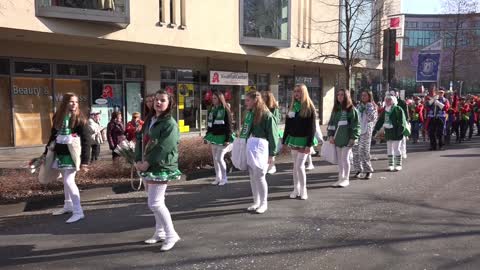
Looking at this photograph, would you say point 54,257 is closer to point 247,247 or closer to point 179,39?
point 247,247

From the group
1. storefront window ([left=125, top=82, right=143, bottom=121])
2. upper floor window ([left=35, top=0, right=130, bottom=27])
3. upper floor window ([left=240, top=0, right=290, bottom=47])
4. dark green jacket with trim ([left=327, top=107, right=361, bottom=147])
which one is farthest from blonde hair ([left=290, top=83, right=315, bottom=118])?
upper floor window ([left=240, top=0, right=290, bottom=47])

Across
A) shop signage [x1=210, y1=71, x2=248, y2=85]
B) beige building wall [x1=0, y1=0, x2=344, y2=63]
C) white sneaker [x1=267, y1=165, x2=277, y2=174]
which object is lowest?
white sneaker [x1=267, y1=165, x2=277, y2=174]

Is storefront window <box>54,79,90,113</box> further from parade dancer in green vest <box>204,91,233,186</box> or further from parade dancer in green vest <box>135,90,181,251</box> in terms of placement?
parade dancer in green vest <box>135,90,181,251</box>

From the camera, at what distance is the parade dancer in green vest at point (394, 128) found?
36.3 ft

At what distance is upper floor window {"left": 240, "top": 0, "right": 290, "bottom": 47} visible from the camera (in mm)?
21172

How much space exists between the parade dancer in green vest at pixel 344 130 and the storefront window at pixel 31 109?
38.3 feet

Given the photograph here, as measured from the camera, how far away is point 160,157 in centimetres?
523

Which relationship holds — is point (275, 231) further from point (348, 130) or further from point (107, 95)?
point (107, 95)

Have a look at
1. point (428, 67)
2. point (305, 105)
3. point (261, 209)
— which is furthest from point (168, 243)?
point (428, 67)

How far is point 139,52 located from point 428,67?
449 inches

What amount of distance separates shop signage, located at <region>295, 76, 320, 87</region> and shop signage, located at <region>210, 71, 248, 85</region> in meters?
5.11

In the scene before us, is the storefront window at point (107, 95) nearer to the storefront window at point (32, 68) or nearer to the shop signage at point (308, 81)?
the storefront window at point (32, 68)

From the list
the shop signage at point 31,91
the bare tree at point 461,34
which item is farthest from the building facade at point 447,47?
the shop signage at point 31,91

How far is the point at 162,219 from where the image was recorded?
5.43m
